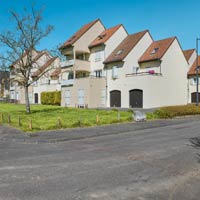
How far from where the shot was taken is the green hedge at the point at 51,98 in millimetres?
44844

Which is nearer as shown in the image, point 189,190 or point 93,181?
point 189,190

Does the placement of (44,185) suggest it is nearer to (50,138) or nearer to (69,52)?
(50,138)

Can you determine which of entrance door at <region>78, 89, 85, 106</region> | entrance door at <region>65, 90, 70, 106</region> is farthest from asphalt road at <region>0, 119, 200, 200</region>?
entrance door at <region>65, 90, 70, 106</region>

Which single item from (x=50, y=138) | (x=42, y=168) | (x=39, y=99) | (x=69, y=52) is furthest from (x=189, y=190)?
(x=39, y=99)

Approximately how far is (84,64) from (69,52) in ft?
11.0

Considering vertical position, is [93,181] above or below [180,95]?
below

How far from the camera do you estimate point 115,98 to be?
36.4 meters

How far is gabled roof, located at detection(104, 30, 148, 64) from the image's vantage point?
36.0 meters

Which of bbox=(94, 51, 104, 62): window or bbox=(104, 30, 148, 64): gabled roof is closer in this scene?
bbox=(104, 30, 148, 64): gabled roof

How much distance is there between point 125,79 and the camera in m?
34.9

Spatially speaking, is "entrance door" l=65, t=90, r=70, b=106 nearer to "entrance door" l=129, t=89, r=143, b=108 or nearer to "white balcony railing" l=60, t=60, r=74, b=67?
"white balcony railing" l=60, t=60, r=74, b=67

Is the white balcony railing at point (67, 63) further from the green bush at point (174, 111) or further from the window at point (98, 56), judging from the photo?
the green bush at point (174, 111)

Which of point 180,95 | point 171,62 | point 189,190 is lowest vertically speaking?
point 189,190

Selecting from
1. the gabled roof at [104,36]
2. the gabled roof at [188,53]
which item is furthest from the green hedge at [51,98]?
the gabled roof at [188,53]
